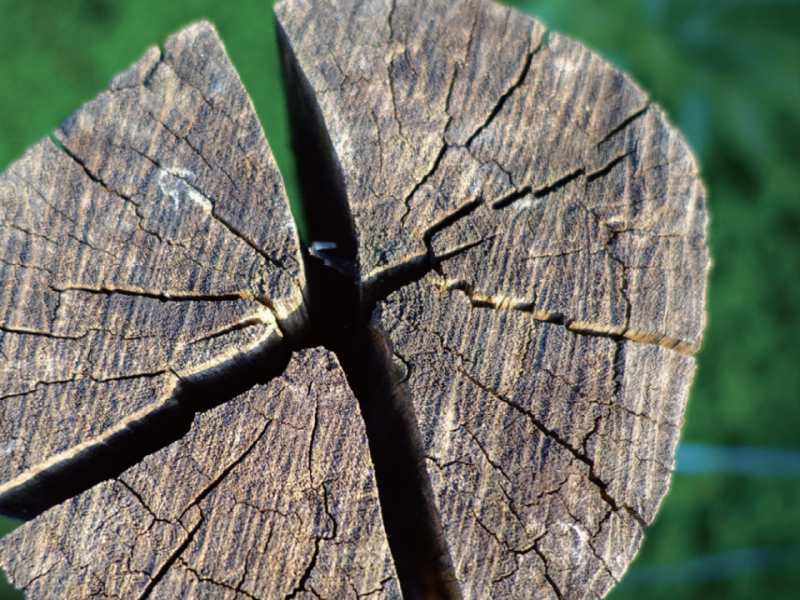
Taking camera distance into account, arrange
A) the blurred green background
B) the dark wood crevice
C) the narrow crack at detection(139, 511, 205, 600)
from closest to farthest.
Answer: the narrow crack at detection(139, 511, 205, 600) → the dark wood crevice → the blurred green background

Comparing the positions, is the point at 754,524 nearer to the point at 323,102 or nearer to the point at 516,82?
the point at 516,82

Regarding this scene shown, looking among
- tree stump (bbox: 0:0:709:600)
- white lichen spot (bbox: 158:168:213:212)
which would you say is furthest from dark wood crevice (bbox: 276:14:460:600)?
white lichen spot (bbox: 158:168:213:212)

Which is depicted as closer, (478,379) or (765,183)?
(478,379)

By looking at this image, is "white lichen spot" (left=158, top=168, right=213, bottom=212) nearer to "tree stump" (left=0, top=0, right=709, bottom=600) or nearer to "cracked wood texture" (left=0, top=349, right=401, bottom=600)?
"tree stump" (left=0, top=0, right=709, bottom=600)

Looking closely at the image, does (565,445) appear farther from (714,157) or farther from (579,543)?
(714,157)

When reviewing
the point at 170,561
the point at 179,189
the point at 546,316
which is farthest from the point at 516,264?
the point at 170,561

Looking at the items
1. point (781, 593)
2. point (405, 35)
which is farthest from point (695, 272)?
point (781, 593)

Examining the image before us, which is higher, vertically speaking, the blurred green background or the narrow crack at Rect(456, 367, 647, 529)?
the blurred green background
